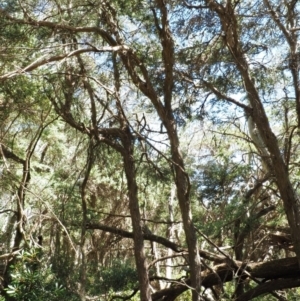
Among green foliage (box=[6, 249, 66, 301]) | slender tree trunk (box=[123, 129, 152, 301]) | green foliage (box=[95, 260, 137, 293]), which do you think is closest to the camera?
green foliage (box=[6, 249, 66, 301])

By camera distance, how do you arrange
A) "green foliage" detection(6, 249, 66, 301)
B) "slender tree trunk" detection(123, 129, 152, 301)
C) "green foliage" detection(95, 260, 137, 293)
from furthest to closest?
"green foliage" detection(95, 260, 137, 293), "slender tree trunk" detection(123, 129, 152, 301), "green foliage" detection(6, 249, 66, 301)

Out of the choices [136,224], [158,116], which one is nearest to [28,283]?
[136,224]

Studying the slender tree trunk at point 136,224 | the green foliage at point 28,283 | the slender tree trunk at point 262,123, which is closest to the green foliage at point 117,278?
the slender tree trunk at point 136,224

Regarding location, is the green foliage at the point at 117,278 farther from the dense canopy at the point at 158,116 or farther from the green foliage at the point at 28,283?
the green foliage at the point at 28,283

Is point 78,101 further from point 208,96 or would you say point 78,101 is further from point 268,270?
point 268,270

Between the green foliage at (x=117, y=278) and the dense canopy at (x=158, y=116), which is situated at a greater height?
the dense canopy at (x=158, y=116)

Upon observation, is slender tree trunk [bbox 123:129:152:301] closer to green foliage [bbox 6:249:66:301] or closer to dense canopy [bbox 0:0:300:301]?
dense canopy [bbox 0:0:300:301]

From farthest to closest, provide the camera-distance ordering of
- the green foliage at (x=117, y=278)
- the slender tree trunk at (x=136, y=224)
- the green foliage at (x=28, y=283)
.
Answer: the green foliage at (x=117, y=278)
the slender tree trunk at (x=136, y=224)
the green foliage at (x=28, y=283)

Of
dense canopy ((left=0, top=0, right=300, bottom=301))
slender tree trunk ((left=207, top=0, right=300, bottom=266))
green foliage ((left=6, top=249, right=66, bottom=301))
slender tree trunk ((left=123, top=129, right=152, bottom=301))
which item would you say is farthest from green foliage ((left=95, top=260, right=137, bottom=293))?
slender tree trunk ((left=207, top=0, right=300, bottom=266))

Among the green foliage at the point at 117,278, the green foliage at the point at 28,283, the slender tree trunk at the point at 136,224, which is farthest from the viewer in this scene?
the green foliage at the point at 117,278

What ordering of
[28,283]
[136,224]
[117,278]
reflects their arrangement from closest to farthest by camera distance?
[28,283] < [136,224] < [117,278]

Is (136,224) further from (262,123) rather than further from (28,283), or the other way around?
(262,123)

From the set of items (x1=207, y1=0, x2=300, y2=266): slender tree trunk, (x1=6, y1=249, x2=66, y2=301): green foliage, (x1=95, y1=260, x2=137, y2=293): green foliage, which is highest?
(x1=207, y1=0, x2=300, y2=266): slender tree trunk

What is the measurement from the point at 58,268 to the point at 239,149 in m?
4.60
